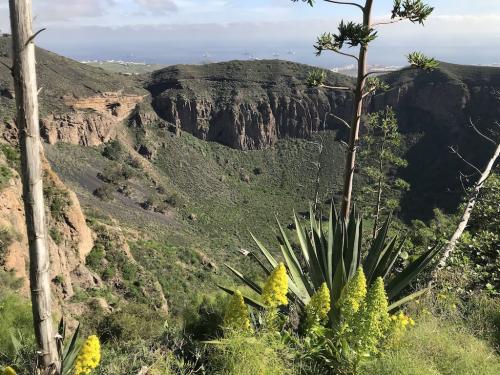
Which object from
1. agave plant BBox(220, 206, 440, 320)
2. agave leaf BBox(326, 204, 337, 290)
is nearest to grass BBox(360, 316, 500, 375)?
agave plant BBox(220, 206, 440, 320)

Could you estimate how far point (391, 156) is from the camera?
53.7 ft

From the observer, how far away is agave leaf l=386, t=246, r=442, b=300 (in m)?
4.27

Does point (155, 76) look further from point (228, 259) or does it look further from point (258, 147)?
point (228, 259)

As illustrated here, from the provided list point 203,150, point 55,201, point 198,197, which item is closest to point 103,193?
point 198,197

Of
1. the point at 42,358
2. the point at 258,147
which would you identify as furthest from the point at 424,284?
the point at 258,147

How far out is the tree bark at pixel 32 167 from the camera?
262 cm

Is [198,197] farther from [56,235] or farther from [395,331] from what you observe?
[395,331]

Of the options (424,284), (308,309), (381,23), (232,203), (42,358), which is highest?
(381,23)

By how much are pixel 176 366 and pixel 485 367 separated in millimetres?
1972

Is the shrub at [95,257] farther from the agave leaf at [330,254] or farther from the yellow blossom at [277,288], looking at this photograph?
the yellow blossom at [277,288]

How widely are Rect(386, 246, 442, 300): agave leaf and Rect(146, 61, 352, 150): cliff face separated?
174 ft

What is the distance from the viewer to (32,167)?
2750 millimetres

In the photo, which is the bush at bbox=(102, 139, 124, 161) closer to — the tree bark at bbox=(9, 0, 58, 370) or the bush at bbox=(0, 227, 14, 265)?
the bush at bbox=(0, 227, 14, 265)

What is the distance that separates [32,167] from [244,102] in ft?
199
